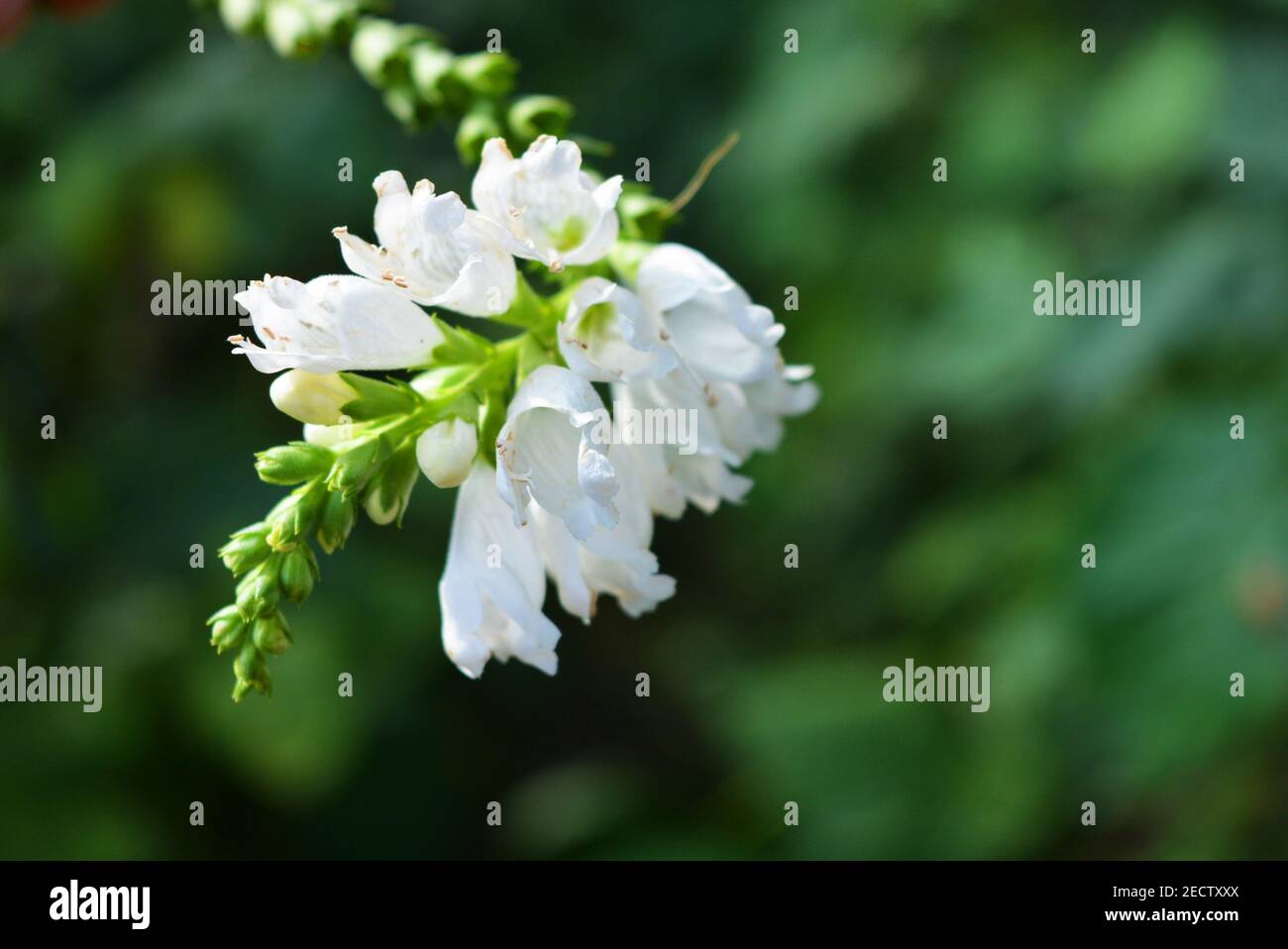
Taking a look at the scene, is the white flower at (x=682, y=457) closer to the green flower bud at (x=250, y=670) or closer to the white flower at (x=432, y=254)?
the white flower at (x=432, y=254)

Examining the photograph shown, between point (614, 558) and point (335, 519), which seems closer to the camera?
point (335, 519)

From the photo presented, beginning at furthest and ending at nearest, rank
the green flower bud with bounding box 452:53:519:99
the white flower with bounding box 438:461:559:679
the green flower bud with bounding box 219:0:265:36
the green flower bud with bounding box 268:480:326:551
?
the green flower bud with bounding box 219:0:265:36 < the green flower bud with bounding box 452:53:519:99 < the white flower with bounding box 438:461:559:679 < the green flower bud with bounding box 268:480:326:551

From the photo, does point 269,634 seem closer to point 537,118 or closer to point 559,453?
point 559,453

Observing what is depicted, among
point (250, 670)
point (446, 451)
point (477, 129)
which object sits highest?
point (477, 129)

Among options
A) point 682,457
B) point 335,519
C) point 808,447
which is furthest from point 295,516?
point 808,447

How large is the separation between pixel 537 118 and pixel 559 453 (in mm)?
412

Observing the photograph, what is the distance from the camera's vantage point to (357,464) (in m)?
1.32

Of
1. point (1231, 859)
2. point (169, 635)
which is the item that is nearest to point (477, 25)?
point (169, 635)

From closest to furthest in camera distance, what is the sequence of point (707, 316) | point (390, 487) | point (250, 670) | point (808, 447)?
1. point (250, 670)
2. point (390, 487)
3. point (707, 316)
4. point (808, 447)

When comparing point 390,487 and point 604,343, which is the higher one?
point 604,343

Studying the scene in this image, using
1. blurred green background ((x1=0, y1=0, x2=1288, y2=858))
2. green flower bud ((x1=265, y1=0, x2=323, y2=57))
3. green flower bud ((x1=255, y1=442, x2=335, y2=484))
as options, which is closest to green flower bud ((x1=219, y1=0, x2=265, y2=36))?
green flower bud ((x1=265, y1=0, x2=323, y2=57))

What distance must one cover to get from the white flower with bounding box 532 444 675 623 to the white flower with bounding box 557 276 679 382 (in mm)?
133

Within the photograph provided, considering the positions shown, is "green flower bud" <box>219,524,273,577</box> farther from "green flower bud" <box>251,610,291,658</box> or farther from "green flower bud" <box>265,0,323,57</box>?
"green flower bud" <box>265,0,323,57</box>

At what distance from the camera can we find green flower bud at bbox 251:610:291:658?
1296 millimetres
